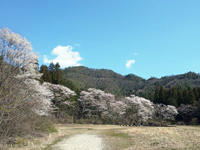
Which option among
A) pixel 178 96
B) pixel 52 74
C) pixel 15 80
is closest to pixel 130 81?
pixel 178 96

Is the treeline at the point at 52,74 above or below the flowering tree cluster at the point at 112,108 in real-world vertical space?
above

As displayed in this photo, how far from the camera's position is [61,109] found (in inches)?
1474

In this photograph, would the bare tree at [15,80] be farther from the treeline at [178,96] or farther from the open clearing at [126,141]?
the treeline at [178,96]

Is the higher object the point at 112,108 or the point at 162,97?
the point at 162,97

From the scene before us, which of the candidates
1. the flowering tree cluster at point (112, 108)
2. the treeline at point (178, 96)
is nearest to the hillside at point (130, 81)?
the treeline at point (178, 96)

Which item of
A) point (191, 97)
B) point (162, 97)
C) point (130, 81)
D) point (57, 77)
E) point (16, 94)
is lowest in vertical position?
point (16, 94)

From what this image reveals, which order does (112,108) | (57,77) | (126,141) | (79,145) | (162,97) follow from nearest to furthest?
(79,145)
(126,141)
(112,108)
(57,77)
(162,97)

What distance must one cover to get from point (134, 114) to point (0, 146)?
3266 cm

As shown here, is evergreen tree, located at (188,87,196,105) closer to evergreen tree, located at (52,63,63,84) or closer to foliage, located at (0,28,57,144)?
evergreen tree, located at (52,63,63,84)

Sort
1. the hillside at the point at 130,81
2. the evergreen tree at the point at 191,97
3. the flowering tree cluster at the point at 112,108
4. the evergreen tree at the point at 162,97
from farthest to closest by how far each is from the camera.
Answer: the hillside at the point at 130,81, the evergreen tree at the point at 162,97, the evergreen tree at the point at 191,97, the flowering tree cluster at the point at 112,108

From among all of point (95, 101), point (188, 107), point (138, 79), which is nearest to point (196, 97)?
point (188, 107)

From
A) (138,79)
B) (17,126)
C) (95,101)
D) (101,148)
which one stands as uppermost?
(138,79)

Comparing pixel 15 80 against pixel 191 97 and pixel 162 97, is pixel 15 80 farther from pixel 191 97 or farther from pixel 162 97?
pixel 162 97

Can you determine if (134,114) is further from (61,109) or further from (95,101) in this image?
(61,109)
